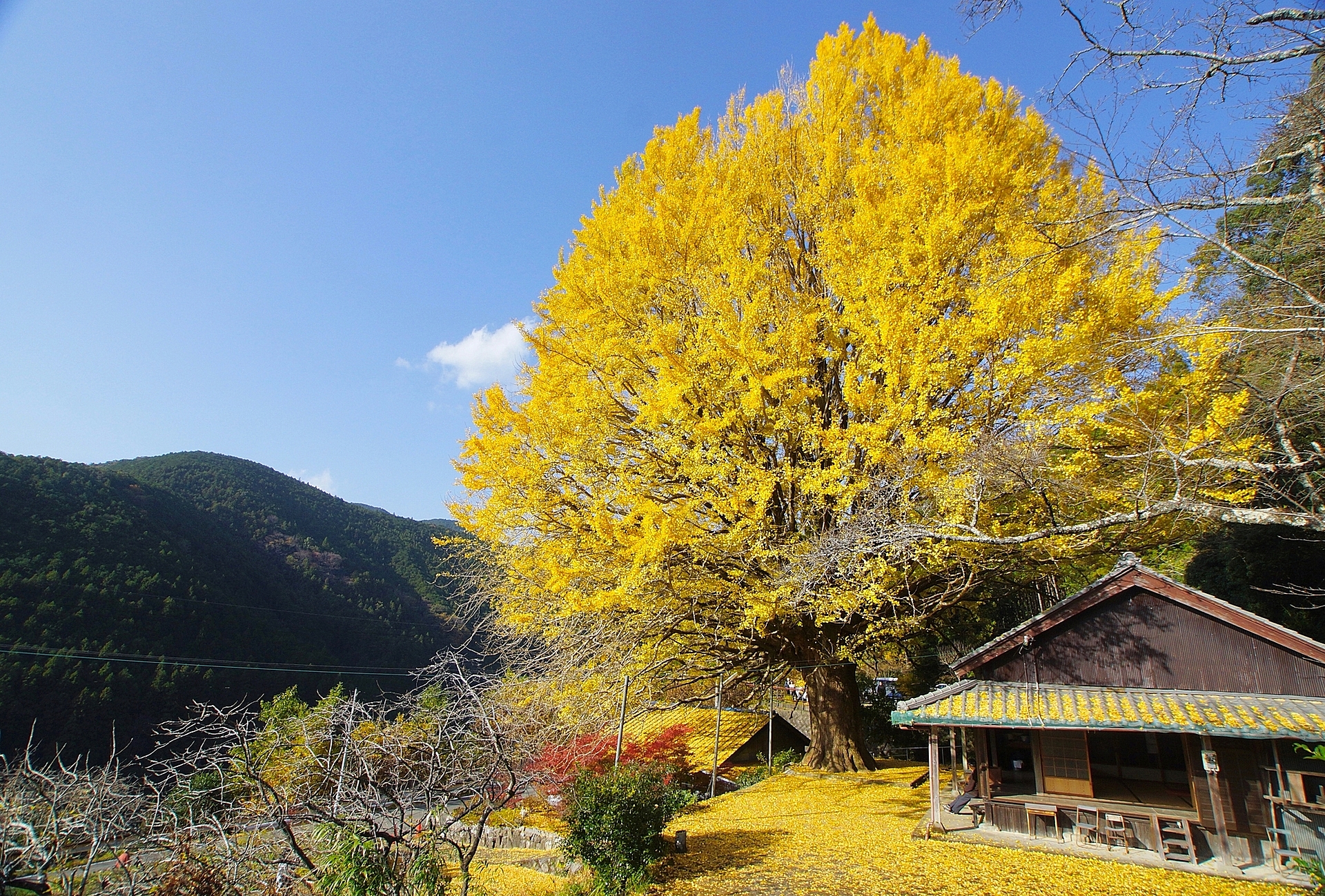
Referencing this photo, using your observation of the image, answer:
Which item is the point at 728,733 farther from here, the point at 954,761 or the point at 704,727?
the point at 954,761

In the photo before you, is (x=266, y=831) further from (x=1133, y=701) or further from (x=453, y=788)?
(x=1133, y=701)

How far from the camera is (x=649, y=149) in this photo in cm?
1230

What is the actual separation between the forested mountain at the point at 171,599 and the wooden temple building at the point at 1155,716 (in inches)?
478

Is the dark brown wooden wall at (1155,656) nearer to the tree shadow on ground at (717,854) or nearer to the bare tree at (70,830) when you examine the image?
the tree shadow on ground at (717,854)

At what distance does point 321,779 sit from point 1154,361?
1256 centimetres

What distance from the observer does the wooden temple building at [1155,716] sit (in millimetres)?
7828

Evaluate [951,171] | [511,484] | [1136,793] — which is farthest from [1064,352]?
[511,484]

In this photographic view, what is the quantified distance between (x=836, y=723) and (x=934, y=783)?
446cm

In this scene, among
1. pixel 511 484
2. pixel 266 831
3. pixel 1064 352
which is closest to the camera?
pixel 266 831

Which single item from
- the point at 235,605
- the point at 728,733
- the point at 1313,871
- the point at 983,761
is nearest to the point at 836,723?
the point at 983,761

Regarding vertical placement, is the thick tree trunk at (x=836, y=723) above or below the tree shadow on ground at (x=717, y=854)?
above

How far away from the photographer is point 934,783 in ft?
30.7

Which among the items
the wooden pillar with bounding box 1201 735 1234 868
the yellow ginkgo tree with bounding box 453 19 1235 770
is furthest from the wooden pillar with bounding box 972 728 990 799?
the wooden pillar with bounding box 1201 735 1234 868

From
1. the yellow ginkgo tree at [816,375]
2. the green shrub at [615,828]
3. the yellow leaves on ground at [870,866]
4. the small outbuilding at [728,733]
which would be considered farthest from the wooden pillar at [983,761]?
the small outbuilding at [728,733]
